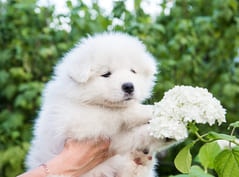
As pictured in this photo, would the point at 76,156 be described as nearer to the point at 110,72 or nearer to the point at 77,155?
the point at 77,155

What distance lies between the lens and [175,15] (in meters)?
4.17

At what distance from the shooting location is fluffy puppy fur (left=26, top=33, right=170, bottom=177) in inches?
74.6

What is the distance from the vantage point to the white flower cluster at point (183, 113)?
150cm

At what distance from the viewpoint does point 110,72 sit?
6.30ft

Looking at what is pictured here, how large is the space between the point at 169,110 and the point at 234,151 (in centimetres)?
25

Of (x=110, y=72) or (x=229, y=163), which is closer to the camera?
(x=229, y=163)

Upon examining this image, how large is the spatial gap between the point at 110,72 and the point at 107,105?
127 millimetres

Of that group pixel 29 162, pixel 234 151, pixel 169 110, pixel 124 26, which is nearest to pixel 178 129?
pixel 169 110

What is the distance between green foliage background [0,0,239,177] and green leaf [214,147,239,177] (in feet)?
6.17

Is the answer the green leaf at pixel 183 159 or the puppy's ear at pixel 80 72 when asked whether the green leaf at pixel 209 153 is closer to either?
the green leaf at pixel 183 159

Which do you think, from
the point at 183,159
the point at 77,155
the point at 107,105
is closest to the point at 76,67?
the point at 107,105

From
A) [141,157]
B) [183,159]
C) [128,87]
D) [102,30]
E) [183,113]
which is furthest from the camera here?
[102,30]

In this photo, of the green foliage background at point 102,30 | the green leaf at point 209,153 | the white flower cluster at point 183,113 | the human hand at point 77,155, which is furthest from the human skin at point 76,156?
the green foliage background at point 102,30

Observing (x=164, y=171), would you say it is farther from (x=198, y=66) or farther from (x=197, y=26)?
(x=197, y=26)
